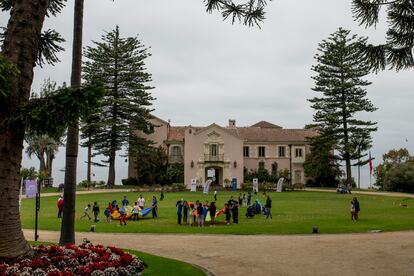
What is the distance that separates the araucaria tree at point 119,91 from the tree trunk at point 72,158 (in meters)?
41.6

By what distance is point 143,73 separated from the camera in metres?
57.7

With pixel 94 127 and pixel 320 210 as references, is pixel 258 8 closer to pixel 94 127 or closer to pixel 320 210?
pixel 320 210

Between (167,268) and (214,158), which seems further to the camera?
(214,158)

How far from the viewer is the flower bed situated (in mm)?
7887

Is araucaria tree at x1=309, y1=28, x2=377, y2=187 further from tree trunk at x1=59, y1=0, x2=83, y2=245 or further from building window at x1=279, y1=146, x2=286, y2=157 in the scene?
tree trunk at x1=59, y1=0, x2=83, y2=245

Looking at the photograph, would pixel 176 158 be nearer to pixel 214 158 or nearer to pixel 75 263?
pixel 214 158

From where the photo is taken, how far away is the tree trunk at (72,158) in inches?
468

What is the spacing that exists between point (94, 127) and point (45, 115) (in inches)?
1868

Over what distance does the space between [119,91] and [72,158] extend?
45.6 m

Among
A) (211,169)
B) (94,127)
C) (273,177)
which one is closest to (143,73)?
(94,127)

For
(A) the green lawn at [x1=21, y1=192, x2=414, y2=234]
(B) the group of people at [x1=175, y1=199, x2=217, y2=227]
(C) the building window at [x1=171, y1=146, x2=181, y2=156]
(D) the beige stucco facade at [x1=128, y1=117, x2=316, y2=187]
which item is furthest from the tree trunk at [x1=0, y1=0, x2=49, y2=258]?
(C) the building window at [x1=171, y1=146, x2=181, y2=156]

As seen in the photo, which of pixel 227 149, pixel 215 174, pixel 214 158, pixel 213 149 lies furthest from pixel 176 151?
pixel 227 149

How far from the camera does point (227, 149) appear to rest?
58.7 metres

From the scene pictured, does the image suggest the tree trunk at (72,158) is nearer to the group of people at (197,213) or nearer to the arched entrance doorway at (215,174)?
the group of people at (197,213)
